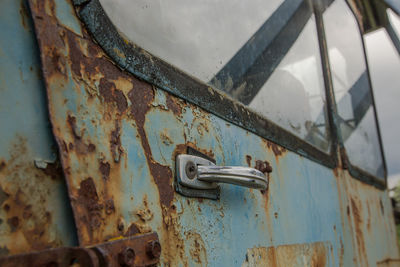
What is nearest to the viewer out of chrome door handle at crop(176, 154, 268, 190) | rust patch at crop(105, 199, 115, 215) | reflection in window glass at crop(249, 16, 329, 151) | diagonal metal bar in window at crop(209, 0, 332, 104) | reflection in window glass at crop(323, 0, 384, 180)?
rust patch at crop(105, 199, 115, 215)

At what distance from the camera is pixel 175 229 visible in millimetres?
653

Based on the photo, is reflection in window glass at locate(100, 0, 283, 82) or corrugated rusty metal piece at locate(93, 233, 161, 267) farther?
reflection in window glass at locate(100, 0, 283, 82)

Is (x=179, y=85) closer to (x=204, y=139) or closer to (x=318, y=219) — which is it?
(x=204, y=139)

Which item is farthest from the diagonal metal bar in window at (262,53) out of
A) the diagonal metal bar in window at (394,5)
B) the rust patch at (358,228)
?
the diagonal metal bar in window at (394,5)

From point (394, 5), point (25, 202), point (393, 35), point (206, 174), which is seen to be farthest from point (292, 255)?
point (393, 35)

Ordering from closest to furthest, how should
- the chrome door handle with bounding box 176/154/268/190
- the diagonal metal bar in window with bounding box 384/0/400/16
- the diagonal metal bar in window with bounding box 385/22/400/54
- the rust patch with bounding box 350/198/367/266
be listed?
the chrome door handle with bounding box 176/154/268/190 < the rust patch with bounding box 350/198/367/266 < the diagonal metal bar in window with bounding box 384/0/400/16 < the diagonal metal bar in window with bounding box 385/22/400/54

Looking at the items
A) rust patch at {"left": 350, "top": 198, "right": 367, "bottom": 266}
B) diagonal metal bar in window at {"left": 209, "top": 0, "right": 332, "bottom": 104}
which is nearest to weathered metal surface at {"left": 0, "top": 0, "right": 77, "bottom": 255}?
diagonal metal bar in window at {"left": 209, "top": 0, "right": 332, "bottom": 104}

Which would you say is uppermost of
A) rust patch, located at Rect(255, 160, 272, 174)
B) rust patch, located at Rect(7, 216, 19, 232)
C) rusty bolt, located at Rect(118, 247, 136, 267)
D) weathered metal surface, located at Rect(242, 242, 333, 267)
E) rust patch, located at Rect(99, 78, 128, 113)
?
rust patch, located at Rect(99, 78, 128, 113)

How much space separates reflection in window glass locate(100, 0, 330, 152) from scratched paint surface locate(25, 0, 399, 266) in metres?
0.12

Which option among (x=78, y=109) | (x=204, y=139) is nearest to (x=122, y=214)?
(x=78, y=109)

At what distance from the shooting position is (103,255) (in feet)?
1.59

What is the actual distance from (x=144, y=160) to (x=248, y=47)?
64cm

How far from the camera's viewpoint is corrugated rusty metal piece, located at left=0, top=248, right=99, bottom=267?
0.43m

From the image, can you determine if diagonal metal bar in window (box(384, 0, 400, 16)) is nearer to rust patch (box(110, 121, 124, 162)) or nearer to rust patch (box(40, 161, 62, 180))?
rust patch (box(110, 121, 124, 162))
